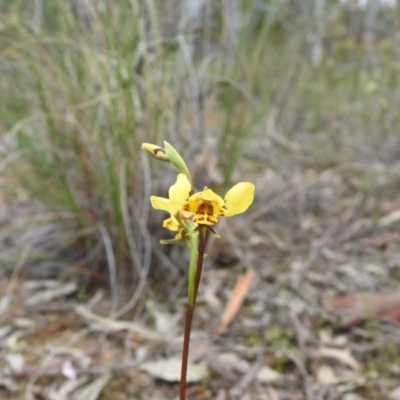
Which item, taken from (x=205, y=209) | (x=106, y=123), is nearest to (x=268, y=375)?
(x=205, y=209)

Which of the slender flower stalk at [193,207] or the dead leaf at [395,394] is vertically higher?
the dead leaf at [395,394]

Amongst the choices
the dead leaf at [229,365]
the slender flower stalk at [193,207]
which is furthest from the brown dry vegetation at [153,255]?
the slender flower stalk at [193,207]

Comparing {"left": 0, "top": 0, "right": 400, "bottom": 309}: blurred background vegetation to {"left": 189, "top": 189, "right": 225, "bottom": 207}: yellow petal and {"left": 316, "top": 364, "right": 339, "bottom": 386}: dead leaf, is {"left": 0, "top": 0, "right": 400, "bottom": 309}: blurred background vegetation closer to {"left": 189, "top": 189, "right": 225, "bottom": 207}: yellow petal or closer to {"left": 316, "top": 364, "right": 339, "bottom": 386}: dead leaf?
{"left": 316, "top": 364, "right": 339, "bottom": 386}: dead leaf

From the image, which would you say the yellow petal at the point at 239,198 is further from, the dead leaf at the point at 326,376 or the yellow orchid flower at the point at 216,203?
the dead leaf at the point at 326,376

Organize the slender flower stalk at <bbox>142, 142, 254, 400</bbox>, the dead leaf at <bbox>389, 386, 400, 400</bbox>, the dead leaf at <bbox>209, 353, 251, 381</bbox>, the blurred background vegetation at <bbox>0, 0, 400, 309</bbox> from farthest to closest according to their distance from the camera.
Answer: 1. the blurred background vegetation at <bbox>0, 0, 400, 309</bbox>
2. the dead leaf at <bbox>209, 353, 251, 381</bbox>
3. the dead leaf at <bbox>389, 386, 400, 400</bbox>
4. the slender flower stalk at <bbox>142, 142, 254, 400</bbox>

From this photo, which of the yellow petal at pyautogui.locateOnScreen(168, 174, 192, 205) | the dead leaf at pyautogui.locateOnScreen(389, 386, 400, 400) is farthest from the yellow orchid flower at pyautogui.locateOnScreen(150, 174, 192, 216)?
the dead leaf at pyautogui.locateOnScreen(389, 386, 400, 400)

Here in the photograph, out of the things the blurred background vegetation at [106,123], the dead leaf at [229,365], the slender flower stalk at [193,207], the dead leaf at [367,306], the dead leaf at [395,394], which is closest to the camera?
the slender flower stalk at [193,207]

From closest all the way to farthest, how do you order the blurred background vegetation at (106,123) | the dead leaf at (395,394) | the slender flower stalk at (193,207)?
the slender flower stalk at (193,207) → the dead leaf at (395,394) → the blurred background vegetation at (106,123)

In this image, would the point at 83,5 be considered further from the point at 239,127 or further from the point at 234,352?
the point at 234,352
